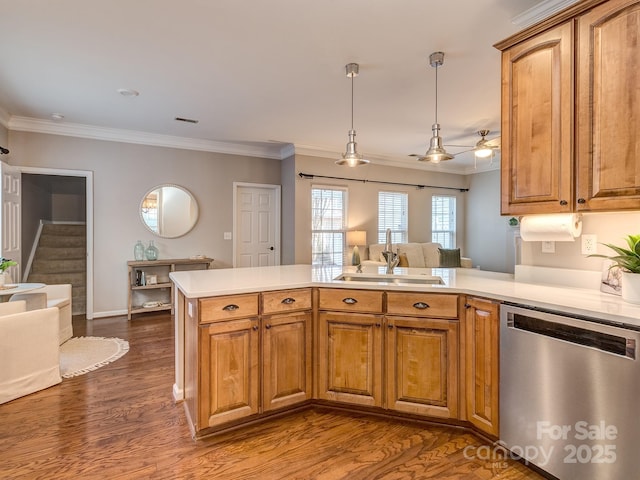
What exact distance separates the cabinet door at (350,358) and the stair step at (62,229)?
605cm

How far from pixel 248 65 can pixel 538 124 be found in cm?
231

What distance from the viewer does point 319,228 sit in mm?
6133

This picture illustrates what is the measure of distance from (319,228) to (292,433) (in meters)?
4.24

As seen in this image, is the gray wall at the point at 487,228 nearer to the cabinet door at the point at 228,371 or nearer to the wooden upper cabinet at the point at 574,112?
the wooden upper cabinet at the point at 574,112

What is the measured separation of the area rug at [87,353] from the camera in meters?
3.12

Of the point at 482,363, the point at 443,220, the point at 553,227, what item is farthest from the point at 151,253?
the point at 443,220

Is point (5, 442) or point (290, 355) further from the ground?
point (290, 355)

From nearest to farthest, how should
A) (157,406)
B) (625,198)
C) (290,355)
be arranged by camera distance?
(625,198) → (290,355) → (157,406)

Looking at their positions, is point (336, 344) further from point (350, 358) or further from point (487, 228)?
point (487, 228)

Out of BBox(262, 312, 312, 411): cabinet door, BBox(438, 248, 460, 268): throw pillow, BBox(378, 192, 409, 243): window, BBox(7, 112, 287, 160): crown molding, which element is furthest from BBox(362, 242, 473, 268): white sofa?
BBox(262, 312, 312, 411): cabinet door

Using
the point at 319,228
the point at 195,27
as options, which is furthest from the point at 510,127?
the point at 319,228

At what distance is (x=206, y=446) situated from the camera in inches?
78.6

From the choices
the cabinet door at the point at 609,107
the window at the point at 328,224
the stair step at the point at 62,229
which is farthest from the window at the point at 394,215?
the stair step at the point at 62,229

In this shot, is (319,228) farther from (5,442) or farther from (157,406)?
(5,442)
